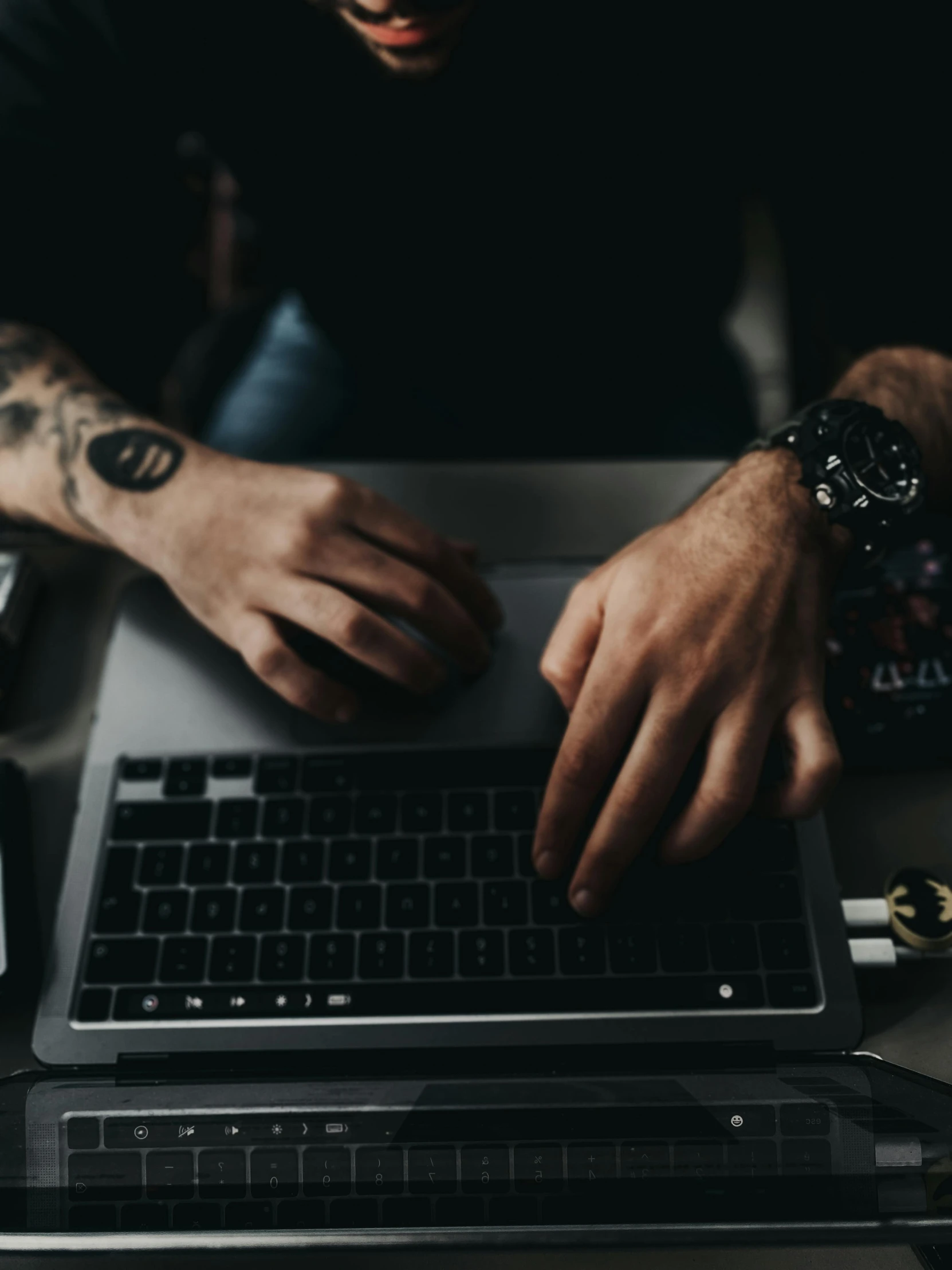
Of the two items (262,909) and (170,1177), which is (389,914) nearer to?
(262,909)

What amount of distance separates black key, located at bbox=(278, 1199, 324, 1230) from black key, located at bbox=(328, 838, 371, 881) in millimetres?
187

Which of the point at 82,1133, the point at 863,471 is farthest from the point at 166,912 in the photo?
the point at 863,471

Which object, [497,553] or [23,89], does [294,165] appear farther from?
[497,553]

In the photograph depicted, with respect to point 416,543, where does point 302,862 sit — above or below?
below

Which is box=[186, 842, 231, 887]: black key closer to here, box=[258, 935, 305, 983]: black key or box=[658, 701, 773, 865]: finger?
box=[258, 935, 305, 983]: black key

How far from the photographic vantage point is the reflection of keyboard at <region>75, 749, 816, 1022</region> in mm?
562

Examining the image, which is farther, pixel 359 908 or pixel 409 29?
pixel 409 29

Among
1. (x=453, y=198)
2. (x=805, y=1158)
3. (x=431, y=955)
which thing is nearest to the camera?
(x=805, y=1158)

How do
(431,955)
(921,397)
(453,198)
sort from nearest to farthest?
(431,955)
(921,397)
(453,198)

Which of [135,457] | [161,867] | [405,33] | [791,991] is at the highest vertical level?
[405,33]

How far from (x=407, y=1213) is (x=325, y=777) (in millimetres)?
273

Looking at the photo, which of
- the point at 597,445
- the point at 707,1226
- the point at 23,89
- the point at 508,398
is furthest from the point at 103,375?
the point at 707,1226

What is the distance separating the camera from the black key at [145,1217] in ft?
1.56

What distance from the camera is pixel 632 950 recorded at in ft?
1.86
